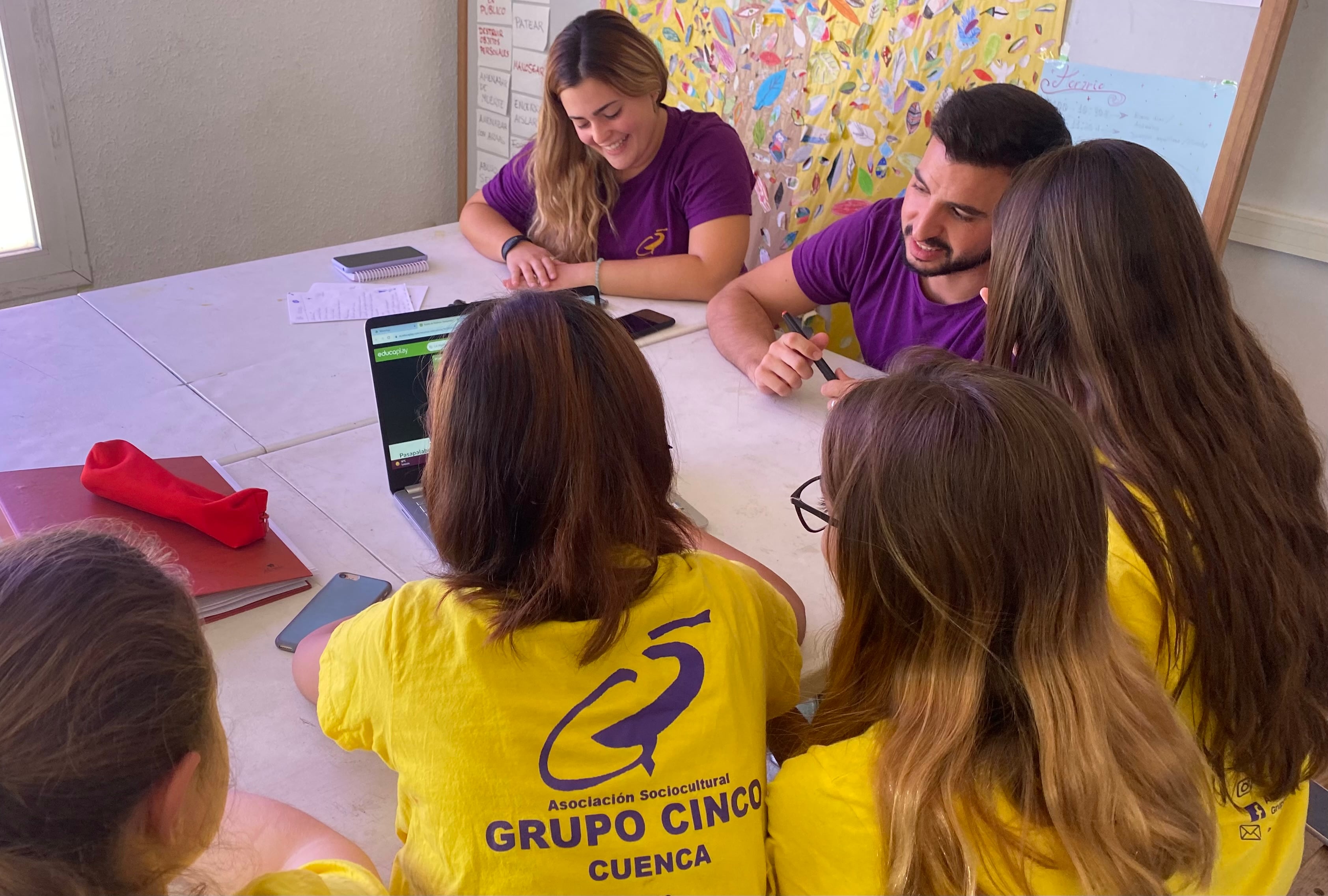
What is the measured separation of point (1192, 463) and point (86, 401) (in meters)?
1.51

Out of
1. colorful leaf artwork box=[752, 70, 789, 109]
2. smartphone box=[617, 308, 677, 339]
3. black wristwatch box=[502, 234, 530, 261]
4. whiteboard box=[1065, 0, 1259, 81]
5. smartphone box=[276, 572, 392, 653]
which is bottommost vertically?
smartphone box=[276, 572, 392, 653]

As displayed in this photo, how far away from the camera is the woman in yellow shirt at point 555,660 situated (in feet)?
2.50

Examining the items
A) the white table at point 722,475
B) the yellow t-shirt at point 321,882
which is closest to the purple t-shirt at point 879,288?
the white table at point 722,475

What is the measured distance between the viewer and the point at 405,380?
1296 mm

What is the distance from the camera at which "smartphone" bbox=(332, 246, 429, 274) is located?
6.68 feet

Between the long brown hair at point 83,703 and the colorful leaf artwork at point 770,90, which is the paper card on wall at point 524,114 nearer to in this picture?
the colorful leaf artwork at point 770,90

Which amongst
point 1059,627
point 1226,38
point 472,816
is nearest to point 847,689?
A: point 1059,627

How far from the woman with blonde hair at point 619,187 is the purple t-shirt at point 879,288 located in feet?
0.82

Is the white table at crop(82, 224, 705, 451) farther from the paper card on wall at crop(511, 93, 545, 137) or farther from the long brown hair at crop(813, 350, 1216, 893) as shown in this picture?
the paper card on wall at crop(511, 93, 545, 137)

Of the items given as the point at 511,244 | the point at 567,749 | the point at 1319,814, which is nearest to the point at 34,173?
the point at 511,244

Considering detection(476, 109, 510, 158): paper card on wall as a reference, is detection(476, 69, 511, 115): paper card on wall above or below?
above

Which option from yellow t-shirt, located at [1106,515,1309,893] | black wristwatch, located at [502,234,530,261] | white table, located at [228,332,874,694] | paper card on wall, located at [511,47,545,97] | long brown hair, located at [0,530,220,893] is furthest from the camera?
paper card on wall, located at [511,47,545,97]

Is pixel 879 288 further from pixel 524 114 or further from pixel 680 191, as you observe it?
pixel 524 114

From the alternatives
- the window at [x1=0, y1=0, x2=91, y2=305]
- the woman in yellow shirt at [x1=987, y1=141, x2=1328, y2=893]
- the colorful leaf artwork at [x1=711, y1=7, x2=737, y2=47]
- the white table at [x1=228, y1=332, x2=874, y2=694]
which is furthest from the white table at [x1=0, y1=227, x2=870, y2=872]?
the window at [x1=0, y1=0, x2=91, y2=305]
